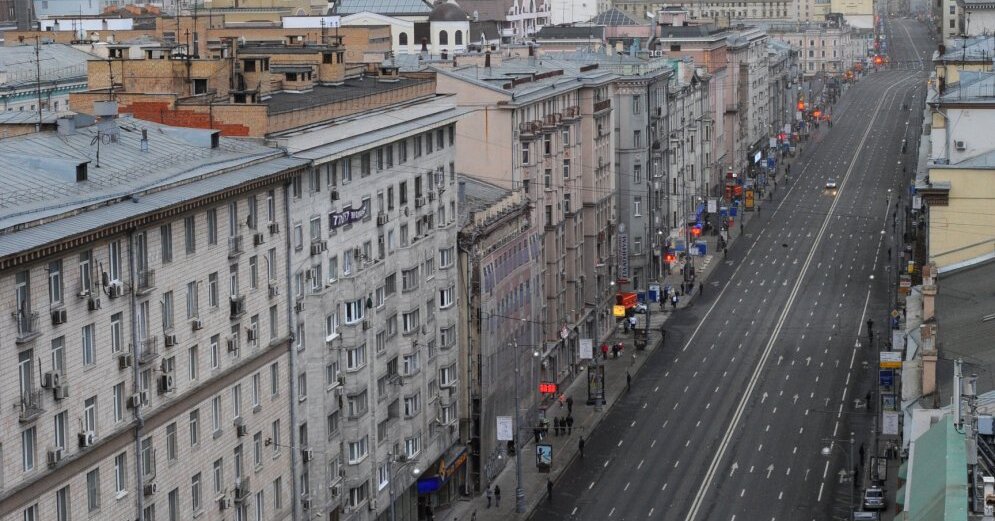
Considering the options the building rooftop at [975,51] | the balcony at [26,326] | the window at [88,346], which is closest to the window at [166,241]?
the window at [88,346]

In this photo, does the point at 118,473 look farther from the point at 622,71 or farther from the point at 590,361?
the point at 622,71

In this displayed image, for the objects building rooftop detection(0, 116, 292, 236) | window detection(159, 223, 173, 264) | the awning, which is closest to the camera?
building rooftop detection(0, 116, 292, 236)

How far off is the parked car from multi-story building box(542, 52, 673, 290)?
1945 inches

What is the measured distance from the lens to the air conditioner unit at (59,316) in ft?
184

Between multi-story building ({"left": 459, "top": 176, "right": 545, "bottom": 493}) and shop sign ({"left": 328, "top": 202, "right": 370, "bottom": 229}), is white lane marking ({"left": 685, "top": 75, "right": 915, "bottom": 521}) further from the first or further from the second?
shop sign ({"left": 328, "top": 202, "right": 370, "bottom": 229})

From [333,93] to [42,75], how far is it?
145 feet

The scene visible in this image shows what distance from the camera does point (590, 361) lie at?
121m

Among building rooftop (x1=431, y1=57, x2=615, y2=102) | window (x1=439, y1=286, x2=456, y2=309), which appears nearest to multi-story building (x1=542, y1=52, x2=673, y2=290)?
building rooftop (x1=431, y1=57, x2=615, y2=102)

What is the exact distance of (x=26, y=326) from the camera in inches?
2154

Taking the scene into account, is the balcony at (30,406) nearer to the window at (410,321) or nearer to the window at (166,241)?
the window at (166,241)

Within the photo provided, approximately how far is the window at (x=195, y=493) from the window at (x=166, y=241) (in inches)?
292

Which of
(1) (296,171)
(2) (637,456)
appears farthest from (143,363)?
(2) (637,456)

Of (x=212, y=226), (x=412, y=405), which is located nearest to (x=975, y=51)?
(x=412, y=405)

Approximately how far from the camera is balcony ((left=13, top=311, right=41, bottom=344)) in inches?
2138
